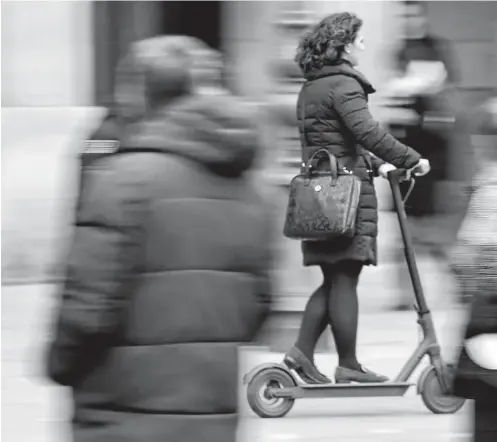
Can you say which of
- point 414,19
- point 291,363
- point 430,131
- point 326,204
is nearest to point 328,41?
point 326,204

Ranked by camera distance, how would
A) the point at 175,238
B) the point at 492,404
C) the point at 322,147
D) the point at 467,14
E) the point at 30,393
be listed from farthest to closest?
1. the point at 467,14
2. the point at 30,393
3. the point at 322,147
4. the point at 492,404
5. the point at 175,238

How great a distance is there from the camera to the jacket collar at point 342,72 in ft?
23.7

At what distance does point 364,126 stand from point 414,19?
4.94m

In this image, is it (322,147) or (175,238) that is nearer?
(175,238)

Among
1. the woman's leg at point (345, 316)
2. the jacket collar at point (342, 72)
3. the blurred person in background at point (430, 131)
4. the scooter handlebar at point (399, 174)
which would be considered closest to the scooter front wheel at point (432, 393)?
the woman's leg at point (345, 316)

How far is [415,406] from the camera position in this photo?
761 centimetres

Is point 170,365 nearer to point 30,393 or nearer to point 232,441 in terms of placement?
point 232,441

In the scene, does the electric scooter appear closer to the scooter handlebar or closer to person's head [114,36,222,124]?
the scooter handlebar

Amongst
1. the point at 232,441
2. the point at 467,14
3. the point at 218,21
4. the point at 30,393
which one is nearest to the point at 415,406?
the point at 30,393

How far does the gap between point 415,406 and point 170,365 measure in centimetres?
409

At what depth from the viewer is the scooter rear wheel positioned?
23.8 ft

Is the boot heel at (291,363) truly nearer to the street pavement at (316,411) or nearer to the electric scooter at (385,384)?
the electric scooter at (385,384)

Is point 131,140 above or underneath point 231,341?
above

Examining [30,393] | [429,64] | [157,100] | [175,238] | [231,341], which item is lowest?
[30,393]
